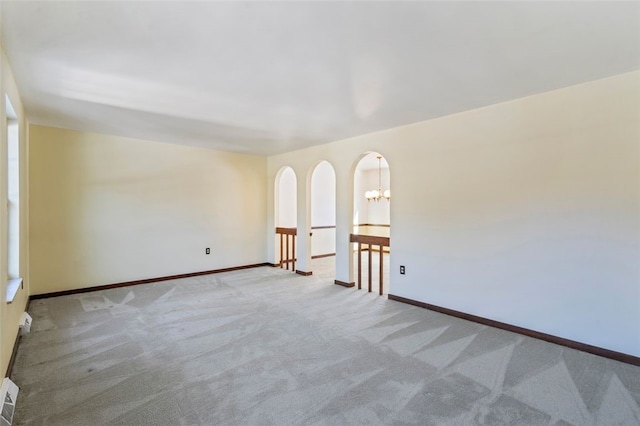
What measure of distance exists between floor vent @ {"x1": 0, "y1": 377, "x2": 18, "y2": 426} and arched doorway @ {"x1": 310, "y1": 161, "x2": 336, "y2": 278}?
569 cm

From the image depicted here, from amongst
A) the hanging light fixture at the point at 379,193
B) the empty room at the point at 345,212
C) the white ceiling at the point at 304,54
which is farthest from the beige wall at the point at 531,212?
the hanging light fixture at the point at 379,193

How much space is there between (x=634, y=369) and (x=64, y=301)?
576 centimetres

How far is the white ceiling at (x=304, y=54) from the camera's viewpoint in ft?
5.41

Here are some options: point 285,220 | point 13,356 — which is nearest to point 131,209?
point 13,356

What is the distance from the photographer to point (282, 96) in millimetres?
2863

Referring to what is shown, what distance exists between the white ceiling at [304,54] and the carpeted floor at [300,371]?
2.22 meters

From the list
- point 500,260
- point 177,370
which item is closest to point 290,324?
point 177,370

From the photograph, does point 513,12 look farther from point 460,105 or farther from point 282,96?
point 282,96

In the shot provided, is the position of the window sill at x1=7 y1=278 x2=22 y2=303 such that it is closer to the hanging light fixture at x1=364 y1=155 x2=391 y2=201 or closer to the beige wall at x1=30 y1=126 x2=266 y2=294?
the beige wall at x1=30 y1=126 x2=266 y2=294

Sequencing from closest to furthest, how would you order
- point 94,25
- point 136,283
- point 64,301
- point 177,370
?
point 94,25
point 177,370
point 64,301
point 136,283

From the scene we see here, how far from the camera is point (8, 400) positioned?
182 cm

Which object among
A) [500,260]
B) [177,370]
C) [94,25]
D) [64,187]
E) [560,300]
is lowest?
[177,370]

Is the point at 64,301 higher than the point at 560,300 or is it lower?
lower

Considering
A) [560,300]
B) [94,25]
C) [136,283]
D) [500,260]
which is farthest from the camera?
[136,283]
